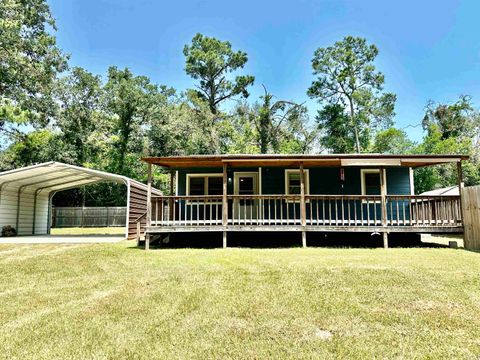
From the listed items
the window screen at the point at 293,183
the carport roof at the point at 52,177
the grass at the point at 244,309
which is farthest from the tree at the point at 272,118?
the grass at the point at 244,309

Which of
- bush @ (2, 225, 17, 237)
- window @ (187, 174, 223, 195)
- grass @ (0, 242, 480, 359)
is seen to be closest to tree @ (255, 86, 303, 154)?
window @ (187, 174, 223, 195)

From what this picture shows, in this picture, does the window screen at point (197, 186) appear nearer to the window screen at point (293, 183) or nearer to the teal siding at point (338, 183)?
the teal siding at point (338, 183)

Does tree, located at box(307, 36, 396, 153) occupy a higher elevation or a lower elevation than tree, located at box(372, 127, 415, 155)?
higher

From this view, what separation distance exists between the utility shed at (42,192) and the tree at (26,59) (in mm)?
6703

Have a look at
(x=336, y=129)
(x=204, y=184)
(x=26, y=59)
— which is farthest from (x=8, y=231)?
(x=336, y=129)

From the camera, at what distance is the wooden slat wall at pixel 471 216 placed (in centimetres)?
925

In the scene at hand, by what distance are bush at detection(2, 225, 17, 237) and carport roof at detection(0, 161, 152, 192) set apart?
6.01ft

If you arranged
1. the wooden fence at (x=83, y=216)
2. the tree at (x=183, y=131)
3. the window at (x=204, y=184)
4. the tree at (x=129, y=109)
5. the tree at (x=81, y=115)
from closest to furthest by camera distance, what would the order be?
the window at (x=204, y=184)
the wooden fence at (x=83, y=216)
the tree at (x=81, y=115)
the tree at (x=129, y=109)
the tree at (x=183, y=131)

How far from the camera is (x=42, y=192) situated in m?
17.8

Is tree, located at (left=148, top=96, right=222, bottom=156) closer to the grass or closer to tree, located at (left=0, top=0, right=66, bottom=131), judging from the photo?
tree, located at (left=0, top=0, right=66, bottom=131)

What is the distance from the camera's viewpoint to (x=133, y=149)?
2805cm

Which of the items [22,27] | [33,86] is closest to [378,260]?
[33,86]

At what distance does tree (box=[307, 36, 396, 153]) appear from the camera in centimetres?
2948

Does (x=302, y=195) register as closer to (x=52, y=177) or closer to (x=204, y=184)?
(x=204, y=184)
